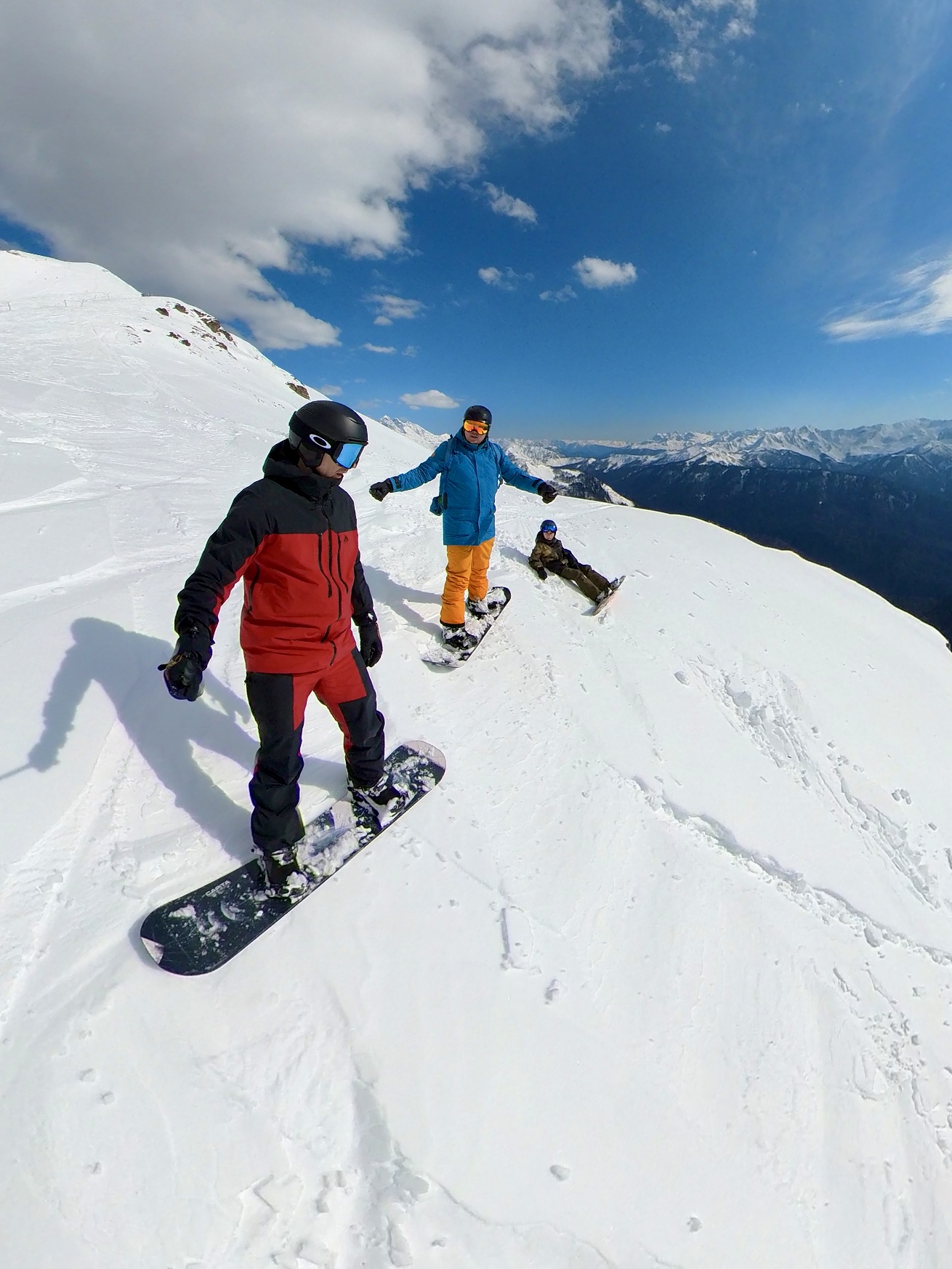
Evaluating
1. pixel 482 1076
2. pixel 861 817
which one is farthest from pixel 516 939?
pixel 861 817

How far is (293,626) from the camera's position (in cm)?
300

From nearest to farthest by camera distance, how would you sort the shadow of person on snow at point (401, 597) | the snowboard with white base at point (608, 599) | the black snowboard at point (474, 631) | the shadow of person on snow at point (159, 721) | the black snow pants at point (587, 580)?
the shadow of person on snow at point (159, 721)
the black snowboard at point (474, 631)
the shadow of person on snow at point (401, 597)
the snowboard with white base at point (608, 599)
the black snow pants at point (587, 580)

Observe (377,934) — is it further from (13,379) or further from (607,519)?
(13,379)

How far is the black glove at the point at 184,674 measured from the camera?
2469mm

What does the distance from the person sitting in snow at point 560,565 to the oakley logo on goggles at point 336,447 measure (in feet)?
16.4

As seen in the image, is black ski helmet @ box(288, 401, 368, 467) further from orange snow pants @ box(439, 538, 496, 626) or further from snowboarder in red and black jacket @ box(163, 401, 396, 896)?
orange snow pants @ box(439, 538, 496, 626)

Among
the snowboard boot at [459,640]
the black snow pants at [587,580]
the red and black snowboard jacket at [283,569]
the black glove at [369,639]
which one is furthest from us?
the black snow pants at [587,580]

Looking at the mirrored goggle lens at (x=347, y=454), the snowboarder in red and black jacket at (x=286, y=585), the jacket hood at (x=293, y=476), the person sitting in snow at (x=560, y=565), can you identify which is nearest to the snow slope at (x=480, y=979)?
the snowboarder in red and black jacket at (x=286, y=585)

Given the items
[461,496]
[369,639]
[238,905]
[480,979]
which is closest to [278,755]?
[238,905]

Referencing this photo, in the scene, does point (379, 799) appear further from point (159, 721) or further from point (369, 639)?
point (159, 721)

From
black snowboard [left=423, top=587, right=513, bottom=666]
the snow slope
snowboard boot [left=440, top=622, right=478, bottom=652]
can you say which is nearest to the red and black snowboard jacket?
the snow slope

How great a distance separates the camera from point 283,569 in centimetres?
292

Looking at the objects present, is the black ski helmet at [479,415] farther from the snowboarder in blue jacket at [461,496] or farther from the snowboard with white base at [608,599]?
the snowboard with white base at [608,599]

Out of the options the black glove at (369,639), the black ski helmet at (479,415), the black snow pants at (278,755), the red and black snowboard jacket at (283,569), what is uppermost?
the black ski helmet at (479,415)
